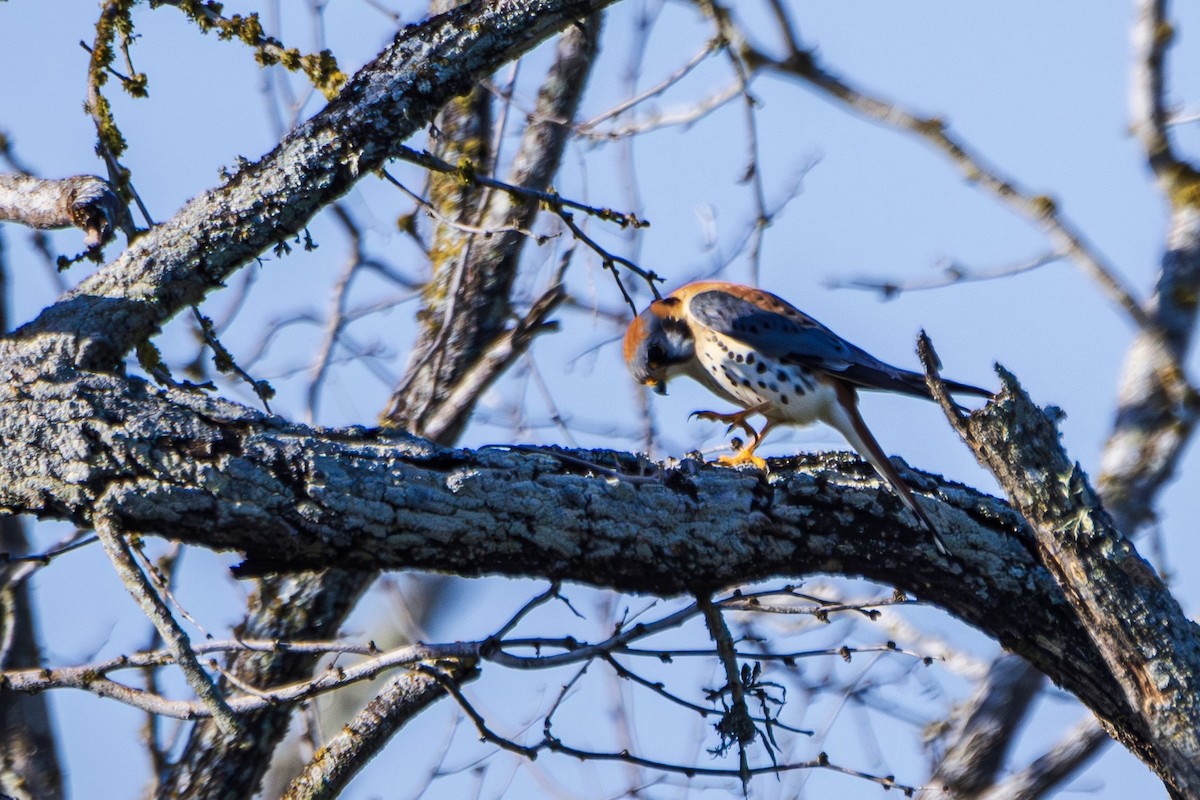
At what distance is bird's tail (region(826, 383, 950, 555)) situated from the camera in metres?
2.88

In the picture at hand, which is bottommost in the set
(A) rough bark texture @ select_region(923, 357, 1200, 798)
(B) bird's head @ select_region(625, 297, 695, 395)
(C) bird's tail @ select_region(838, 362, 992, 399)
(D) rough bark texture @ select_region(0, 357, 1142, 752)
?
(A) rough bark texture @ select_region(923, 357, 1200, 798)

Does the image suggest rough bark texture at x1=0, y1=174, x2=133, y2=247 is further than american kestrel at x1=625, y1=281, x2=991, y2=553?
No

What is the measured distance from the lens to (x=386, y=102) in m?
2.94

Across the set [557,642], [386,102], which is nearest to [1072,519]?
[557,642]

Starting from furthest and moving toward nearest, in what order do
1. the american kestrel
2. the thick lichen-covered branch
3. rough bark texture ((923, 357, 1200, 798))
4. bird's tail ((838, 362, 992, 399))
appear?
1. the american kestrel
2. bird's tail ((838, 362, 992, 399))
3. the thick lichen-covered branch
4. rough bark texture ((923, 357, 1200, 798))

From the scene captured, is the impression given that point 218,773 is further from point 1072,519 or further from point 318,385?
point 1072,519

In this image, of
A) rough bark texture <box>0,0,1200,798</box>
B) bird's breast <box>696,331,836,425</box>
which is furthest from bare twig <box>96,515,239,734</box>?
bird's breast <box>696,331,836,425</box>

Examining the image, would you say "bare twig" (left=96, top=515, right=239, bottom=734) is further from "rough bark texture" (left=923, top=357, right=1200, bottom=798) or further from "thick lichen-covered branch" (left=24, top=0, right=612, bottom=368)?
"rough bark texture" (left=923, top=357, right=1200, bottom=798)

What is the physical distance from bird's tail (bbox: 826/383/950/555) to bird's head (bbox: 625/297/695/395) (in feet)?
2.64

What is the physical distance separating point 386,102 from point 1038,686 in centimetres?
344

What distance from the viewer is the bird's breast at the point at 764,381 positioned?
4180 millimetres

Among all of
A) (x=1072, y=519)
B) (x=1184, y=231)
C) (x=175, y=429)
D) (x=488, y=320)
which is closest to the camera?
(x=175, y=429)

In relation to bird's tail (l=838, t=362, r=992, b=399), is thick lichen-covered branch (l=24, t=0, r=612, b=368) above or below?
above

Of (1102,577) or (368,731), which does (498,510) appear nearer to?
(368,731)
